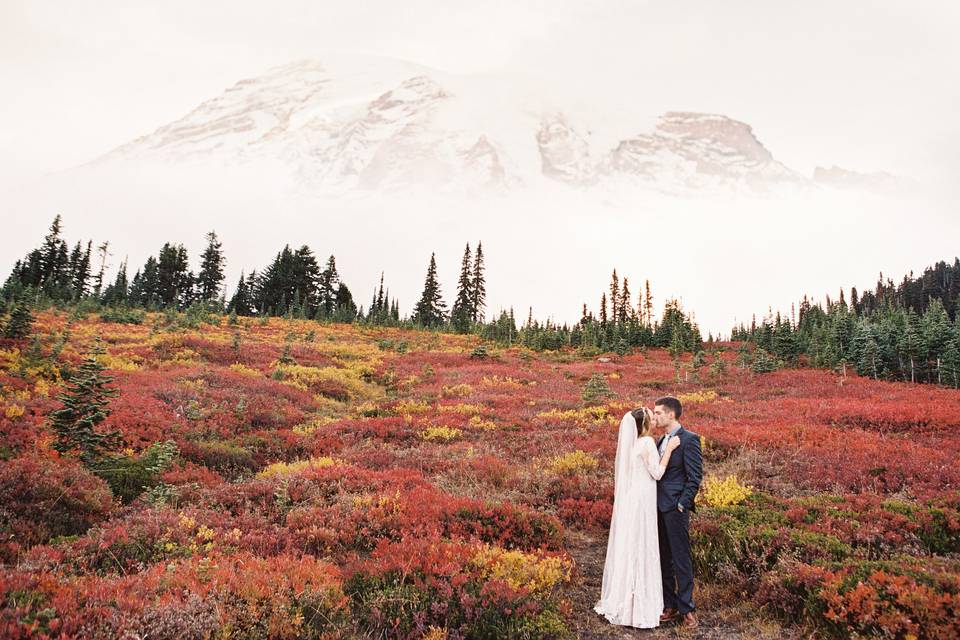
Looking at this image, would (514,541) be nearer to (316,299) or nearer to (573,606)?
(573,606)

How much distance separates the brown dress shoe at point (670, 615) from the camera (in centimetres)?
610

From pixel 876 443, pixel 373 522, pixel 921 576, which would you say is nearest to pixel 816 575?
pixel 921 576

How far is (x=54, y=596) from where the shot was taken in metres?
4.95

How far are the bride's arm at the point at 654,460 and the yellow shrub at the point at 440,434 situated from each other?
9767 mm

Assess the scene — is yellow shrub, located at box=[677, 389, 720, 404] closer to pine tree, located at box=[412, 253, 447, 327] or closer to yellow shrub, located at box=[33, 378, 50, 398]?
yellow shrub, located at box=[33, 378, 50, 398]

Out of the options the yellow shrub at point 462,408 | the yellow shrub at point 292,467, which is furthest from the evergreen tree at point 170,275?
the yellow shrub at point 292,467

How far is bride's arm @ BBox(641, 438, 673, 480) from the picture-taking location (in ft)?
20.8

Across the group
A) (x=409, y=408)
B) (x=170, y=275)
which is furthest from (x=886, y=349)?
(x=170, y=275)

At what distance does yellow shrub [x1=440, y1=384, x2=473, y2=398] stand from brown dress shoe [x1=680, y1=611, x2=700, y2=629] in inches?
700

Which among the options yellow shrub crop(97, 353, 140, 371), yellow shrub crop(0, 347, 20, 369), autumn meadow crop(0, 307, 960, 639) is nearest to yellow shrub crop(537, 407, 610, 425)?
autumn meadow crop(0, 307, 960, 639)

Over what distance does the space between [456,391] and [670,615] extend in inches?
736

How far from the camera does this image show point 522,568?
6.71 m

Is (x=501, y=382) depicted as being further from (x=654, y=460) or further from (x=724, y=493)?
(x=654, y=460)

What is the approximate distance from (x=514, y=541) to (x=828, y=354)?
151 ft
